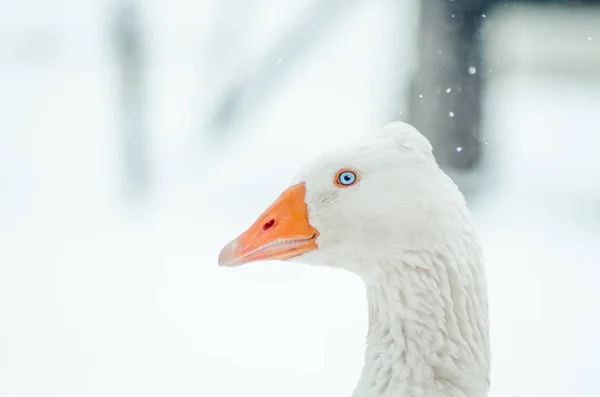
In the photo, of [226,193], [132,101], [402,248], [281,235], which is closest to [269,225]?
[281,235]

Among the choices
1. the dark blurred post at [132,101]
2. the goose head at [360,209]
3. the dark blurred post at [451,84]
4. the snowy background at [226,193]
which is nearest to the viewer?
the goose head at [360,209]

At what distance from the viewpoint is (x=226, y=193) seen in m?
2.85

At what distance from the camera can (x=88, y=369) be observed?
1664 mm

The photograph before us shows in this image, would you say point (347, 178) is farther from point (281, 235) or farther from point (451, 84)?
point (451, 84)

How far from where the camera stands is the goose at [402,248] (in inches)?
36.5

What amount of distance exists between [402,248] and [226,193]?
1.96 meters

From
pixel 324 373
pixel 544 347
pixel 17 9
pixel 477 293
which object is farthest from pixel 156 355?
pixel 17 9

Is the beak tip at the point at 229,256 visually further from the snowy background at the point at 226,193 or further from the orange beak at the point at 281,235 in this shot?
the snowy background at the point at 226,193

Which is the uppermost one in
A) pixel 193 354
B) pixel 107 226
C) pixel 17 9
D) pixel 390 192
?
pixel 17 9

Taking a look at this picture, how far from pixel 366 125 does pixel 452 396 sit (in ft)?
7.19

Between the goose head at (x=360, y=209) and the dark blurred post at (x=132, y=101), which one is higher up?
the dark blurred post at (x=132, y=101)

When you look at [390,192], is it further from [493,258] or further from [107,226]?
[107,226]

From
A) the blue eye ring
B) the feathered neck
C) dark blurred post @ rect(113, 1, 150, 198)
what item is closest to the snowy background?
dark blurred post @ rect(113, 1, 150, 198)

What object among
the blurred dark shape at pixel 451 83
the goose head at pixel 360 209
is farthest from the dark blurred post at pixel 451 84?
the goose head at pixel 360 209
